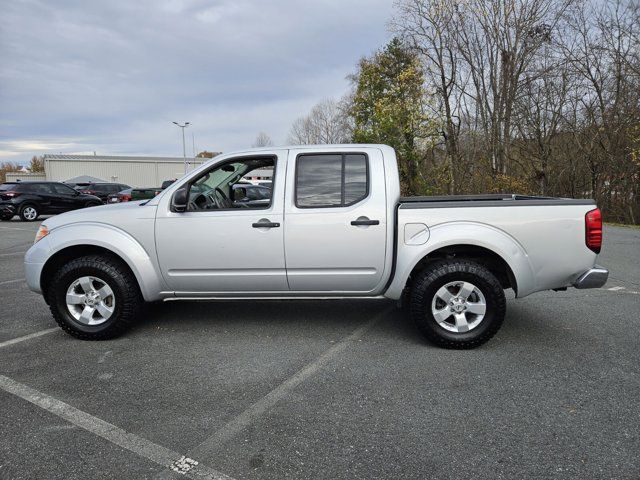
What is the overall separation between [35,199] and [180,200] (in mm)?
17337

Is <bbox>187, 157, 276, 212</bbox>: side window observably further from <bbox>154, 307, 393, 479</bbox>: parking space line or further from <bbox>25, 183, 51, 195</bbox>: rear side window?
<bbox>25, 183, 51, 195</bbox>: rear side window

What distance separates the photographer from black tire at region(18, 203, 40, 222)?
17844 mm

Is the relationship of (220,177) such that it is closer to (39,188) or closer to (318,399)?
(318,399)

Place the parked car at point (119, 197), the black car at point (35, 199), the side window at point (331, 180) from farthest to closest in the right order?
the parked car at point (119, 197) → the black car at point (35, 199) → the side window at point (331, 180)

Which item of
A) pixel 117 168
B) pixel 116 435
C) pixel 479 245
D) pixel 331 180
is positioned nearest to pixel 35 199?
pixel 331 180

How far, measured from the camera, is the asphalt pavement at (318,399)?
2416 mm

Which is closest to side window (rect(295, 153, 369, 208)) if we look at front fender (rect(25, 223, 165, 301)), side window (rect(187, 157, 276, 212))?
side window (rect(187, 157, 276, 212))

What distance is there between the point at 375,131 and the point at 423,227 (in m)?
23.4

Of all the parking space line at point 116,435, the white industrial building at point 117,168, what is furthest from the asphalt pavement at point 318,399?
the white industrial building at point 117,168

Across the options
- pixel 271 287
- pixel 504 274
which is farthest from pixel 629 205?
pixel 271 287

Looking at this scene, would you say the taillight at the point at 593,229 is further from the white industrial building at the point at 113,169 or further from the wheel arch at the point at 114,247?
the white industrial building at the point at 113,169

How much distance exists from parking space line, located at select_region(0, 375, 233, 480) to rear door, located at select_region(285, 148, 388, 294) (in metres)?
1.90

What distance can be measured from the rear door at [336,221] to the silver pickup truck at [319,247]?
1 cm

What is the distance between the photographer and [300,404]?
3041mm
